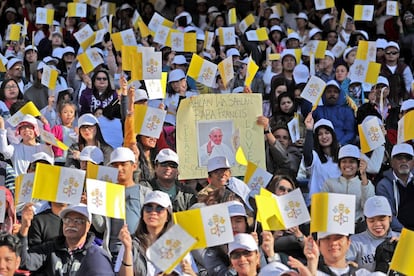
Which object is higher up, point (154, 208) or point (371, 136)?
point (371, 136)

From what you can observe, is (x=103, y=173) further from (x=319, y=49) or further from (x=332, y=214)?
(x=319, y=49)

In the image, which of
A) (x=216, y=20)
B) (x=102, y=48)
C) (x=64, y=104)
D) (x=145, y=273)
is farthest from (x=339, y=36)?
(x=145, y=273)


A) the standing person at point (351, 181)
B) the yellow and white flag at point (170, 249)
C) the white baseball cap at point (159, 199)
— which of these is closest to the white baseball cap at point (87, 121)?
the standing person at point (351, 181)

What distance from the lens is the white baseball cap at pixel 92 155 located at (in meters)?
9.38

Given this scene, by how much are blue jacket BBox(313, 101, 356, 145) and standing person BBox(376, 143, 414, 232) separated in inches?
63.1

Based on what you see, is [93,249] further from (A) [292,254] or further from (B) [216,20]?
(B) [216,20]

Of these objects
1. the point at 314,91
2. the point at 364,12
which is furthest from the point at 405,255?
the point at 364,12

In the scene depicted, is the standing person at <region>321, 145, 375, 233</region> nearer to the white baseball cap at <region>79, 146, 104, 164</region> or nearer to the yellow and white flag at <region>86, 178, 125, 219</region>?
the white baseball cap at <region>79, 146, 104, 164</region>

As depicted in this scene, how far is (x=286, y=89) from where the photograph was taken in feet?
41.0

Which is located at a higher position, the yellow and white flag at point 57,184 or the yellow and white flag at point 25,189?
the yellow and white flag at point 57,184

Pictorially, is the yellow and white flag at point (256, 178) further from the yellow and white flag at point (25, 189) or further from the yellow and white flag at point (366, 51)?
the yellow and white flag at point (366, 51)

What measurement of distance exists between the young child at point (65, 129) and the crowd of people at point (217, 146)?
2 cm

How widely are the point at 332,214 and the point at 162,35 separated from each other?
7.56m

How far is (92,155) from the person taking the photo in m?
9.53
